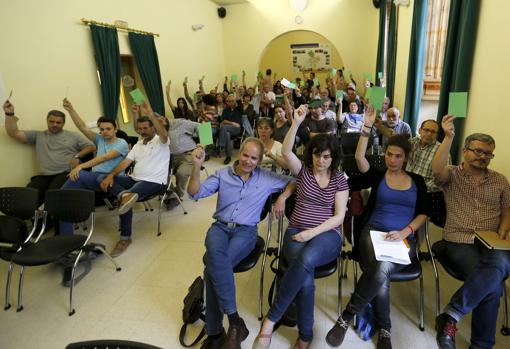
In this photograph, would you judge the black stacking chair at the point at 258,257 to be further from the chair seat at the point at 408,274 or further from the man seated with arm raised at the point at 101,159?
the man seated with arm raised at the point at 101,159

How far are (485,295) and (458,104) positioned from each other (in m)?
1.10

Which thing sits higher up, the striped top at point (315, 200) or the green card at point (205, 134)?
the green card at point (205, 134)

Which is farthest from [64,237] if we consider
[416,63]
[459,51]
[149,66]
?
[416,63]

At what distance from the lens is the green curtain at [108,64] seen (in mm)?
4500

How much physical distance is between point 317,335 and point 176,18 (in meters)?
6.72

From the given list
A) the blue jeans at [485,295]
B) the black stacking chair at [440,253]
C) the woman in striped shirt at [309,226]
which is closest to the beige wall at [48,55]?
the woman in striped shirt at [309,226]

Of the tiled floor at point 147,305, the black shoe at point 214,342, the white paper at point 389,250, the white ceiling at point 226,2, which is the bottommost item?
the tiled floor at point 147,305

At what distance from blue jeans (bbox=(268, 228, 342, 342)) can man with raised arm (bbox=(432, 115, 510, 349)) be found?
72 cm

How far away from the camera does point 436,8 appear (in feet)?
16.0

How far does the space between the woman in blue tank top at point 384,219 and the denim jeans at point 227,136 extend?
3.88 meters

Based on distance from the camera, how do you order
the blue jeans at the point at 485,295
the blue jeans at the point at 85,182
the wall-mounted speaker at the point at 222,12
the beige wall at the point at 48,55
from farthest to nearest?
the wall-mounted speaker at the point at 222,12 < the beige wall at the point at 48,55 < the blue jeans at the point at 85,182 < the blue jeans at the point at 485,295

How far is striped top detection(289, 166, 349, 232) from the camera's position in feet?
6.55

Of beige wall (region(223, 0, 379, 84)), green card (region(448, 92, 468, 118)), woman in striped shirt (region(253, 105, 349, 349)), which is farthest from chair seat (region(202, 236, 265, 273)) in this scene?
beige wall (region(223, 0, 379, 84))

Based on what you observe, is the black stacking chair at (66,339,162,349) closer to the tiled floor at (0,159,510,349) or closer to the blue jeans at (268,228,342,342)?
the blue jeans at (268,228,342,342)
